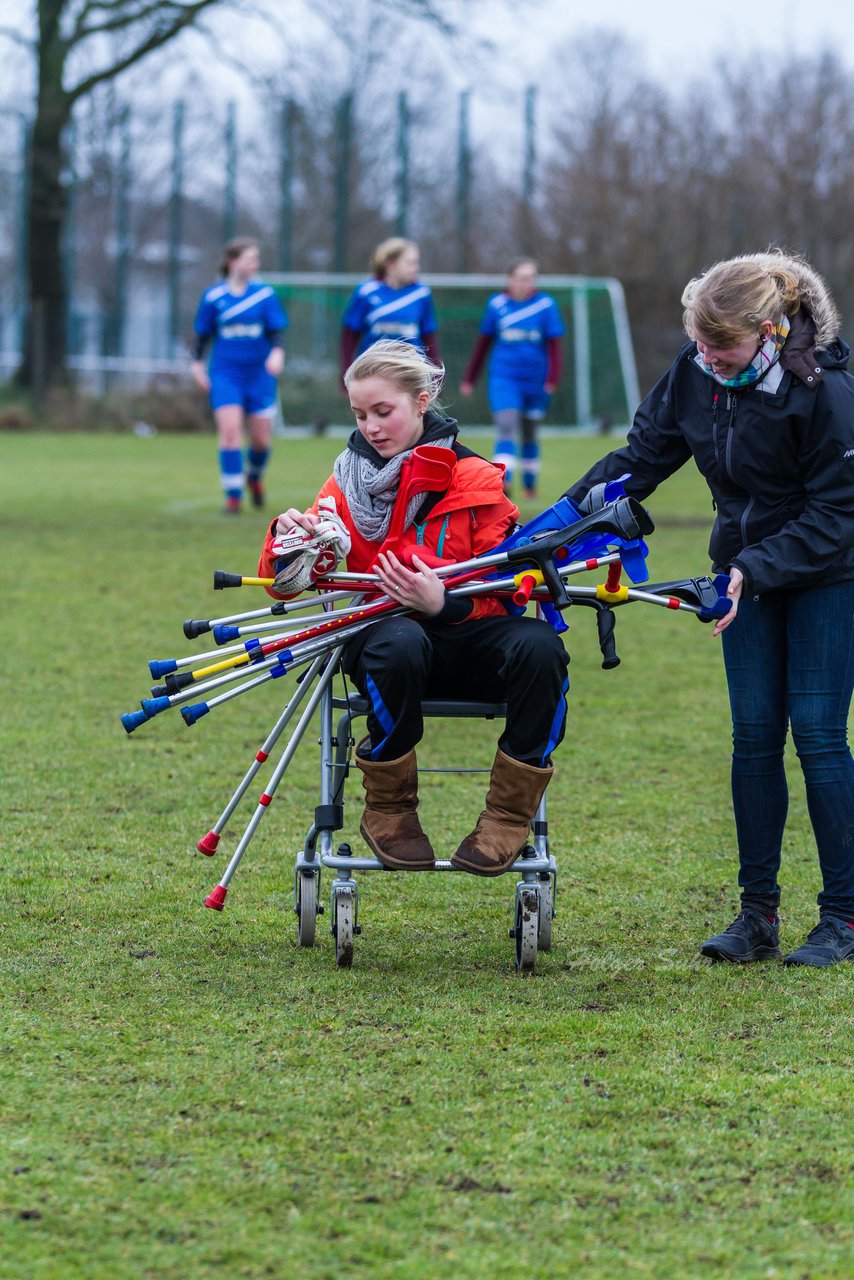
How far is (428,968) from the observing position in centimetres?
396

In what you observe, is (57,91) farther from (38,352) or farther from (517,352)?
(517,352)

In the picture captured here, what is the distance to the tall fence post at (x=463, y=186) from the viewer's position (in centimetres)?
3209

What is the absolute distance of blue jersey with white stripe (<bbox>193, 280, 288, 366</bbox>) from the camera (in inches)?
513

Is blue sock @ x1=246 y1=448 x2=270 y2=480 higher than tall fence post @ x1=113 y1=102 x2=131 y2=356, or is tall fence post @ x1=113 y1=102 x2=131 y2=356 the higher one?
tall fence post @ x1=113 y1=102 x2=131 y2=356

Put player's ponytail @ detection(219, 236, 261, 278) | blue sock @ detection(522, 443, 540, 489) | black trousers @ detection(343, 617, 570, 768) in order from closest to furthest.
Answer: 1. black trousers @ detection(343, 617, 570, 768)
2. player's ponytail @ detection(219, 236, 261, 278)
3. blue sock @ detection(522, 443, 540, 489)

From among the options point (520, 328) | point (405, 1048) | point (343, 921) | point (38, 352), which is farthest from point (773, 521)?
point (38, 352)

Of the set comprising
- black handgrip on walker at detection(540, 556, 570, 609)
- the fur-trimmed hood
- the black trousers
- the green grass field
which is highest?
the fur-trimmed hood

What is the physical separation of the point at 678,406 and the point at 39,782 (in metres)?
2.68

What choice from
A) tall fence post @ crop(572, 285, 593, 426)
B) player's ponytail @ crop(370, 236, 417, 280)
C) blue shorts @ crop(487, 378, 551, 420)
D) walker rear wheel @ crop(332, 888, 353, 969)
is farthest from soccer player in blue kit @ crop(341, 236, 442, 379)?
tall fence post @ crop(572, 285, 593, 426)

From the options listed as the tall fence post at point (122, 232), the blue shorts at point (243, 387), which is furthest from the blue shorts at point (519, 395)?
the tall fence post at point (122, 232)

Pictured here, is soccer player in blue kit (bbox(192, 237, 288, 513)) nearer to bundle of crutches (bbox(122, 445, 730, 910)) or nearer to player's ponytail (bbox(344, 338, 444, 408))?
Answer: player's ponytail (bbox(344, 338, 444, 408))

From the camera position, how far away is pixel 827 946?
4078 mm

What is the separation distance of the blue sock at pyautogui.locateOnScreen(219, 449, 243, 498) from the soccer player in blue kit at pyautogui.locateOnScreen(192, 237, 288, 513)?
65 millimetres

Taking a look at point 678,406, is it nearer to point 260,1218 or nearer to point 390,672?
point 390,672
